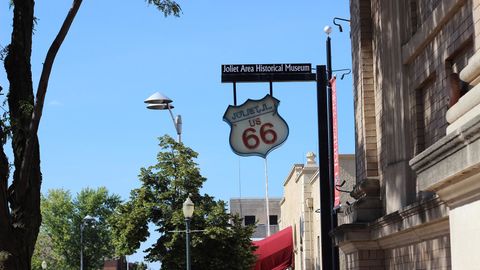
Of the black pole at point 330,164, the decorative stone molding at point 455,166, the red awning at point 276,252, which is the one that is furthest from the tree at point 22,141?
the red awning at point 276,252

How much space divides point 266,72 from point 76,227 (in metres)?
80.2

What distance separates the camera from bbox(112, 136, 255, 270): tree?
31203 mm

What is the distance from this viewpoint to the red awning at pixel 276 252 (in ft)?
119

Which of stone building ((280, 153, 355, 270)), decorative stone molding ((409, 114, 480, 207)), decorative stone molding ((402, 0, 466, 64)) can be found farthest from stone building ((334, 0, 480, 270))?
stone building ((280, 153, 355, 270))

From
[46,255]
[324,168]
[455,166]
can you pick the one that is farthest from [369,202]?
[46,255]

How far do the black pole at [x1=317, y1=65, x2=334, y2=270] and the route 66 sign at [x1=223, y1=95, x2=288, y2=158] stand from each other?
0.67 m

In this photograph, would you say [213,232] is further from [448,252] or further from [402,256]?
[448,252]

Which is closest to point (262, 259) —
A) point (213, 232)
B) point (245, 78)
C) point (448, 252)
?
point (213, 232)

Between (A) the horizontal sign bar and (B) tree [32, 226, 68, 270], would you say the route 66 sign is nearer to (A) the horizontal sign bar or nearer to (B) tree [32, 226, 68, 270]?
(A) the horizontal sign bar

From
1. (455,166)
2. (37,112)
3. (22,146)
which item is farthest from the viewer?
(22,146)

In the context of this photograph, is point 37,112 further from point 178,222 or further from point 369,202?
point 178,222

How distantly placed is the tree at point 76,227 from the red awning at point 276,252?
56491mm

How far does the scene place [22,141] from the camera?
12.5 meters

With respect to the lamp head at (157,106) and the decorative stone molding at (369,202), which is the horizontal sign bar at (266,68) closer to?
the decorative stone molding at (369,202)
